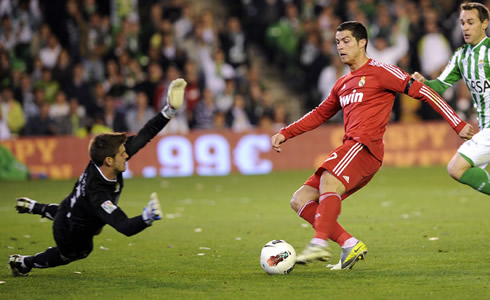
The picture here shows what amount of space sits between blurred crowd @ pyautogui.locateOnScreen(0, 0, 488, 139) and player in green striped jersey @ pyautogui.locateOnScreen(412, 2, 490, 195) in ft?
34.4

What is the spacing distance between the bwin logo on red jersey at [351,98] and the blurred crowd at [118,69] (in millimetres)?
11233

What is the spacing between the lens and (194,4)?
21.7m

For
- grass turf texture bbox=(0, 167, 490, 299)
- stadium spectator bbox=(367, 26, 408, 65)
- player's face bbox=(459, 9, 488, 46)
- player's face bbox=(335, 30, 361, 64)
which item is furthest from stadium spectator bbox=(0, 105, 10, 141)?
player's face bbox=(459, 9, 488, 46)

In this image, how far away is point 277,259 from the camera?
22.8 ft

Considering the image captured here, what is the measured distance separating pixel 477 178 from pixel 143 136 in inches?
118

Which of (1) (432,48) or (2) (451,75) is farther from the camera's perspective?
(1) (432,48)

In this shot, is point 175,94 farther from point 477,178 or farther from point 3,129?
point 3,129

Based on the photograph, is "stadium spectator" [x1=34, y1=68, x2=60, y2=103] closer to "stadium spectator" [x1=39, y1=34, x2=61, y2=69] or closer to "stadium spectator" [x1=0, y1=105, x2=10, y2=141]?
"stadium spectator" [x1=39, y1=34, x2=61, y2=69]

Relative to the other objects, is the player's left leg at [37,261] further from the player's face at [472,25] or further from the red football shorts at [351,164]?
the player's face at [472,25]

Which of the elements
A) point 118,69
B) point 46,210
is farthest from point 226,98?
point 46,210

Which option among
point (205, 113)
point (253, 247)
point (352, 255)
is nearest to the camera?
point (352, 255)

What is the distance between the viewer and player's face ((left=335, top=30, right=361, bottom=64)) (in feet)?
24.0

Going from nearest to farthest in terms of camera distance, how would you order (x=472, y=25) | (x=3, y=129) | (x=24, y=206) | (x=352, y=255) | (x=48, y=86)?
(x=352, y=255)
(x=24, y=206)
(x=472, y=25)
(x=3, y=129)
(x=48, y=86)

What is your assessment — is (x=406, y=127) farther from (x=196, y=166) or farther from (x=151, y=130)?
(x=151, y=130)
